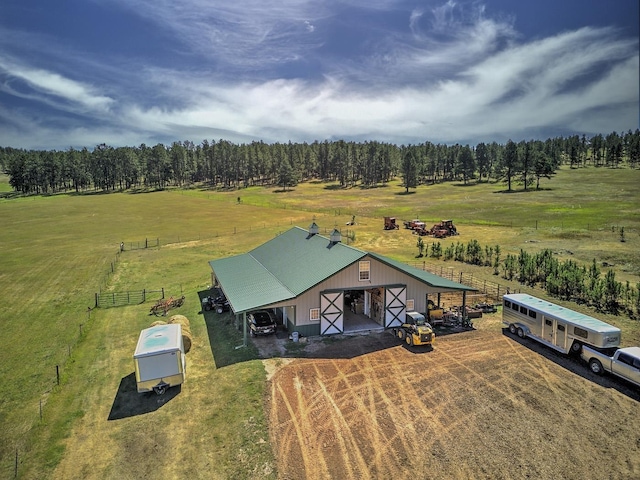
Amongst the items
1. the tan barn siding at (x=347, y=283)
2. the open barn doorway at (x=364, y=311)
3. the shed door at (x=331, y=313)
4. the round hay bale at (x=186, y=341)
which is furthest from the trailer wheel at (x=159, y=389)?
the open barn doorway at (x=364, y=311)

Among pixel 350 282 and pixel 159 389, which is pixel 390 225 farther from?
pixel 159 389

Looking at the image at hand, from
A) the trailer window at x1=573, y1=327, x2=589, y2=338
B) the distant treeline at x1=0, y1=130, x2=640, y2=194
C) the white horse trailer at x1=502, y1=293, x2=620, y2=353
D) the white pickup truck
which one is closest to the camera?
the white pickup truck

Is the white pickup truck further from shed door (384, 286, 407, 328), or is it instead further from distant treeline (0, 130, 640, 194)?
distant treeline (0, 130, 640, 194)

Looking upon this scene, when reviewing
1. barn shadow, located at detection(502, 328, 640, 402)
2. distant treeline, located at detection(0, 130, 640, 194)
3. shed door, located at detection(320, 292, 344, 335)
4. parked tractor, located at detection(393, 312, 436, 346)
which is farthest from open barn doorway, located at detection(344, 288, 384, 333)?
distant treeline, located at detection(0, 130, 640, 194)

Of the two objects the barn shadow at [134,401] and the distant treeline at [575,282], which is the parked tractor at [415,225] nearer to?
the distant treeline at [575,282]

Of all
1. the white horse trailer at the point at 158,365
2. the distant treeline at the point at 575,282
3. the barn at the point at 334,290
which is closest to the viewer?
the white horse trailer at the point at 158,365

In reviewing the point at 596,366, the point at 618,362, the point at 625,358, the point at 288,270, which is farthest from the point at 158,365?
the point at 625,358
